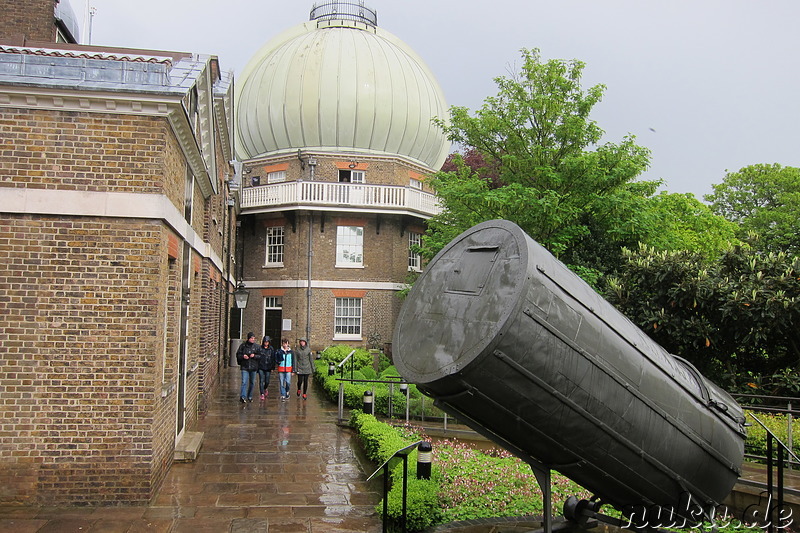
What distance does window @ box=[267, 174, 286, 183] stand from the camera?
101 feet

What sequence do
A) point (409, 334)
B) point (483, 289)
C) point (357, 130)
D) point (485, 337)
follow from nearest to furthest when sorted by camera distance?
point (485, 337) → point (483, 289) → point (409, 334) → point (357, 130)

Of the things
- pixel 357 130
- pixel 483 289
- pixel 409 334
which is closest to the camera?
pixel 483 289

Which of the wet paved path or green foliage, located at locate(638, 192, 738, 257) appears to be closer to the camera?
the wet paved path

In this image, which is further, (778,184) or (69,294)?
(778,184)

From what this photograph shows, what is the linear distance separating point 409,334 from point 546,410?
47.5 inches

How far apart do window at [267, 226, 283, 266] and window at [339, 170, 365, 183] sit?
3543 millimetres

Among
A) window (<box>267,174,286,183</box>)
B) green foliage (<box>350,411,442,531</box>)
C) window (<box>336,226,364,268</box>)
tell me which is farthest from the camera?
window (<box>267,174,286,183</box>)

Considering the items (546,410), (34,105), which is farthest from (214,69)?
(546,410)

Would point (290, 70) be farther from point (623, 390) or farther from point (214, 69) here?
point (623, 390)

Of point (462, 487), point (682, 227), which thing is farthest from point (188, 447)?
point (682, 227)

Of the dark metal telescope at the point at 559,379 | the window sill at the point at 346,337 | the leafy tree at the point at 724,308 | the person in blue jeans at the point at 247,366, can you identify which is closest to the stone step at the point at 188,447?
the person in blue jeans at the point at 247,366

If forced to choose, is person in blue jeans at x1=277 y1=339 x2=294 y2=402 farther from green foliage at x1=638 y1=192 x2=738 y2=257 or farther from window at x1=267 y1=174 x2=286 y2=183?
window at x1=267 y1=174 x2=286 y2=183

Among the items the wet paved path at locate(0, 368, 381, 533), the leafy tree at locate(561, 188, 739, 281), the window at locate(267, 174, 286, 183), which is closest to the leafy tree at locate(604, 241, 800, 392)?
the leafy tree at locate(561, 188, 739, 281)

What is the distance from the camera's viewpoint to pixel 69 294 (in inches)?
314
